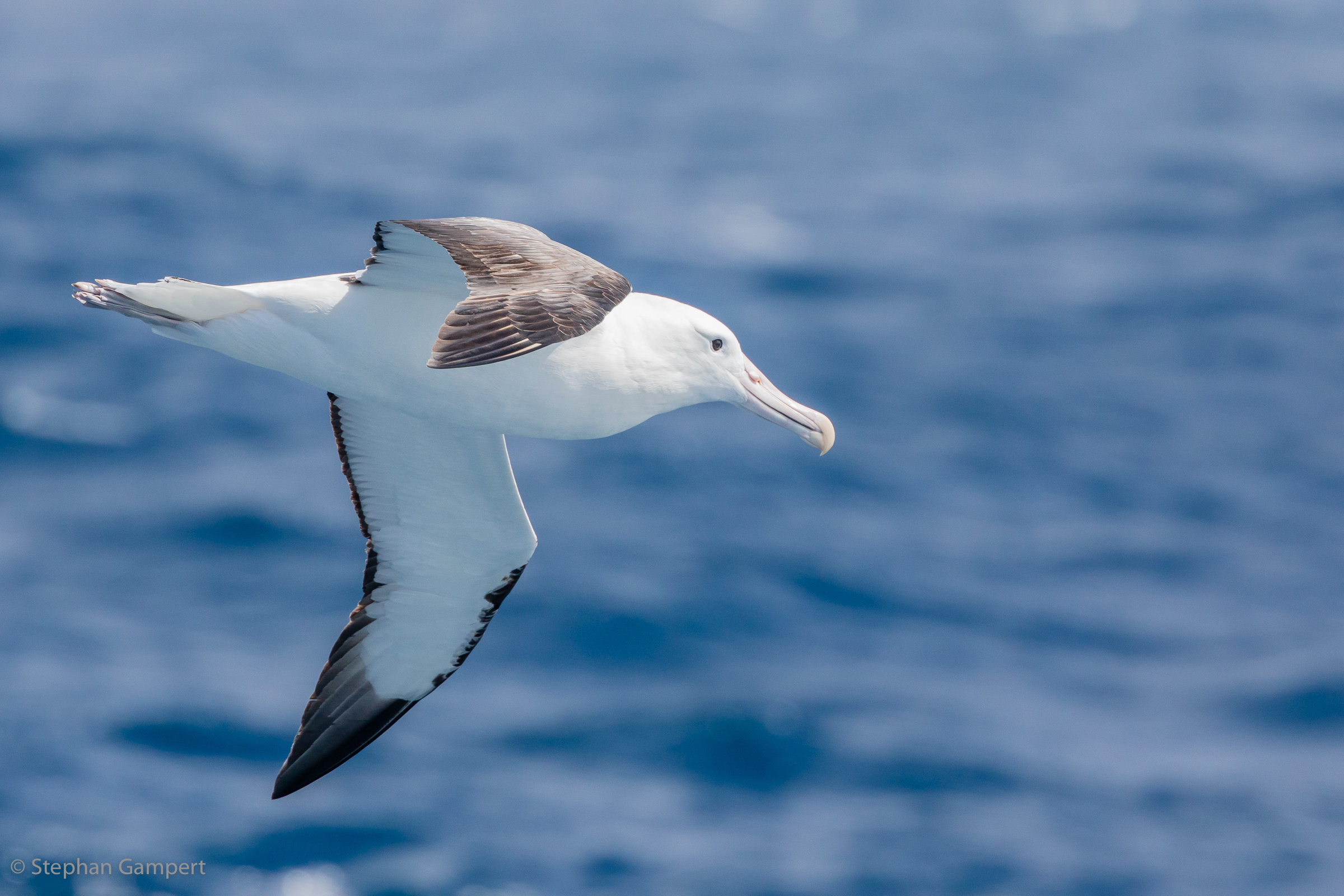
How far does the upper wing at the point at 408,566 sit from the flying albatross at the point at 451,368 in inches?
0.6

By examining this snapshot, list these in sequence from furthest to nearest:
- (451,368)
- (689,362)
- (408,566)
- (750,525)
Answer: (750,525) → (408,566) → (689,362) → (451,368)

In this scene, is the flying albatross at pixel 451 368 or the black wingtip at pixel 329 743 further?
the black wingtip at pixel 329 743

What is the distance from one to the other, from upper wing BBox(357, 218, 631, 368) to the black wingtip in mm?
3794

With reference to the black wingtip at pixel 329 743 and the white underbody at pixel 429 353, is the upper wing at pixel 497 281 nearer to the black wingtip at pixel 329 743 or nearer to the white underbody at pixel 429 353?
the white underbody at pixel 429 353

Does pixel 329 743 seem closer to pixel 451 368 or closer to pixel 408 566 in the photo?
pixel 408 566

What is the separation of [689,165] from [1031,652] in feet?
53.4

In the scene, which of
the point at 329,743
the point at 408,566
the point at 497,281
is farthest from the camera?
the point at 329,743

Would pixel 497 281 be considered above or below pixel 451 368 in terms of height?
above

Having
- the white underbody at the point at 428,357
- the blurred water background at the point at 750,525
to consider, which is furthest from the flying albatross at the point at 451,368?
the blurred water background at the point at 750,525

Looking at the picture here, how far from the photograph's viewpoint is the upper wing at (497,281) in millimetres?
7004

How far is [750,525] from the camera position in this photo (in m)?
24.5

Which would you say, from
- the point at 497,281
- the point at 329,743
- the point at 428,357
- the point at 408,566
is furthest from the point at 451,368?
the point at 329,743

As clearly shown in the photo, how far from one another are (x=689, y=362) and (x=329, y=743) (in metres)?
4.26

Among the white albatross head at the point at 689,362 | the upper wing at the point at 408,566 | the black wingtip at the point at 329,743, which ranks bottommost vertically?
the black wingtip at the point at 329,743
